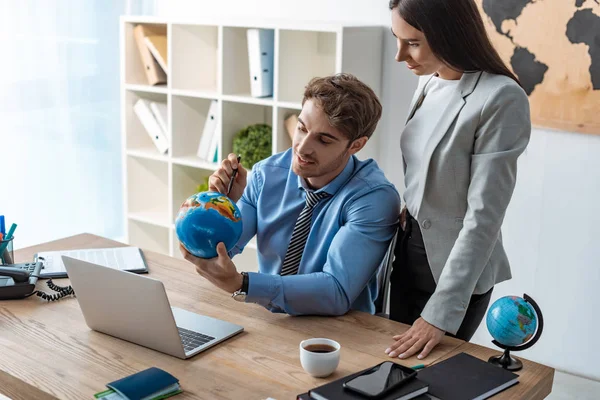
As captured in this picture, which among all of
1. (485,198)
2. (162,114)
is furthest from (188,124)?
(485,198)

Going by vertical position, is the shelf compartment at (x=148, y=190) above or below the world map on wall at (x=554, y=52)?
below

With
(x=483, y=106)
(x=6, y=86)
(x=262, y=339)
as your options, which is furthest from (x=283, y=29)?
(x=262, y=339)

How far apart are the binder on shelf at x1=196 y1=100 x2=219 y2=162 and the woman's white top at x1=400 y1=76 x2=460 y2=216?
1970mm

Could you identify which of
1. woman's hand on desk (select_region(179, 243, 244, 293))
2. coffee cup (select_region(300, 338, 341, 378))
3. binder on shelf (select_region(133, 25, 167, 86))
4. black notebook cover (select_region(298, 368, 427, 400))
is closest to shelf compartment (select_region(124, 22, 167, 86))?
binder on shelf (select_region(133, 25, 167, 86))

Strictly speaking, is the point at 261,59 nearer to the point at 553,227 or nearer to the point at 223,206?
the point at 553,227

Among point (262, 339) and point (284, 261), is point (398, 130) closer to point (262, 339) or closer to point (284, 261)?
point (284, 261)

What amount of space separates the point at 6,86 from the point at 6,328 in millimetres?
2457

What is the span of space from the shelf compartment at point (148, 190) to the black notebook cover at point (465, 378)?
2.76 metres

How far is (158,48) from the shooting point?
401 cm

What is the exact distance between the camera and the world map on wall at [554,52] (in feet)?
9.68

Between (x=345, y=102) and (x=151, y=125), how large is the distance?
2.41 metres

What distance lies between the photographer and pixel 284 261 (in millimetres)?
2027

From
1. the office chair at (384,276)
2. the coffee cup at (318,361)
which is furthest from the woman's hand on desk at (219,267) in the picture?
the office chair at (384,276)

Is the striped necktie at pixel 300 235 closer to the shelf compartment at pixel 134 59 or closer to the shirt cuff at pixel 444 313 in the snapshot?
the shirt cuff at pixel 444 313
